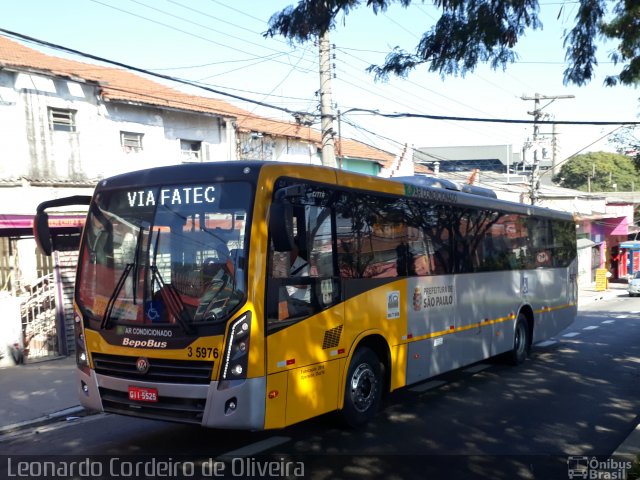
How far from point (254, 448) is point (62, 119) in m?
14.9

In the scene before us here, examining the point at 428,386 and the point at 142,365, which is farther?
the point at 428,386

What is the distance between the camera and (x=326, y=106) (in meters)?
17.2

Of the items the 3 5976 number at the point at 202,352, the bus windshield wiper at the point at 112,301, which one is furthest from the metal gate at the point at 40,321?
the 3 5976 number at the point at 202,352

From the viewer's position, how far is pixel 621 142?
17.0 m

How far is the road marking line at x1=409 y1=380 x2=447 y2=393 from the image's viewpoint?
31.8 ft

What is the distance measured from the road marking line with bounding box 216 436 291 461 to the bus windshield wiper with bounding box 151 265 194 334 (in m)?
1.44

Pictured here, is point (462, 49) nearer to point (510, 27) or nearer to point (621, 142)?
point (510, 27)

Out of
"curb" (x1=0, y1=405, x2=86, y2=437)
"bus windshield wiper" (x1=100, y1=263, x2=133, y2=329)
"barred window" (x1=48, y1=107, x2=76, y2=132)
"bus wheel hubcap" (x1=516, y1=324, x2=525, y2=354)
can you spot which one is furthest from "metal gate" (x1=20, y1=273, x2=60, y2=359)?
"bus wheel hubcap" (x1=516, y1=324, x2=525, y2=354)

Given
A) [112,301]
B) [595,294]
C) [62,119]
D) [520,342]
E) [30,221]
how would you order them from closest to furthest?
[112,301] → [520,342] → [30,221] → [62,119] → [595,294]

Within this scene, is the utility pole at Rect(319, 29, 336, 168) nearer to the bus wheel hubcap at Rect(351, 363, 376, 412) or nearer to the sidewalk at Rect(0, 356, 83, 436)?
the sidewalk at Rect(0, 356, 83, 436)

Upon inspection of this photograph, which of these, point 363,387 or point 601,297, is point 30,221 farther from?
point 601,297

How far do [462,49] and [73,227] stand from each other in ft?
28.4

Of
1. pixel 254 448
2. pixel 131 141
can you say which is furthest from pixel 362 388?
pixel 131 141

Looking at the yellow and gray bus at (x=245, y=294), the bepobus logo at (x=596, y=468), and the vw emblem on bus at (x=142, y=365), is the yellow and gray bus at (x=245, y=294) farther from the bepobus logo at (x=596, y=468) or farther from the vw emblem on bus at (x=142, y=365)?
the bepobus logo at (x=596, y=468)
